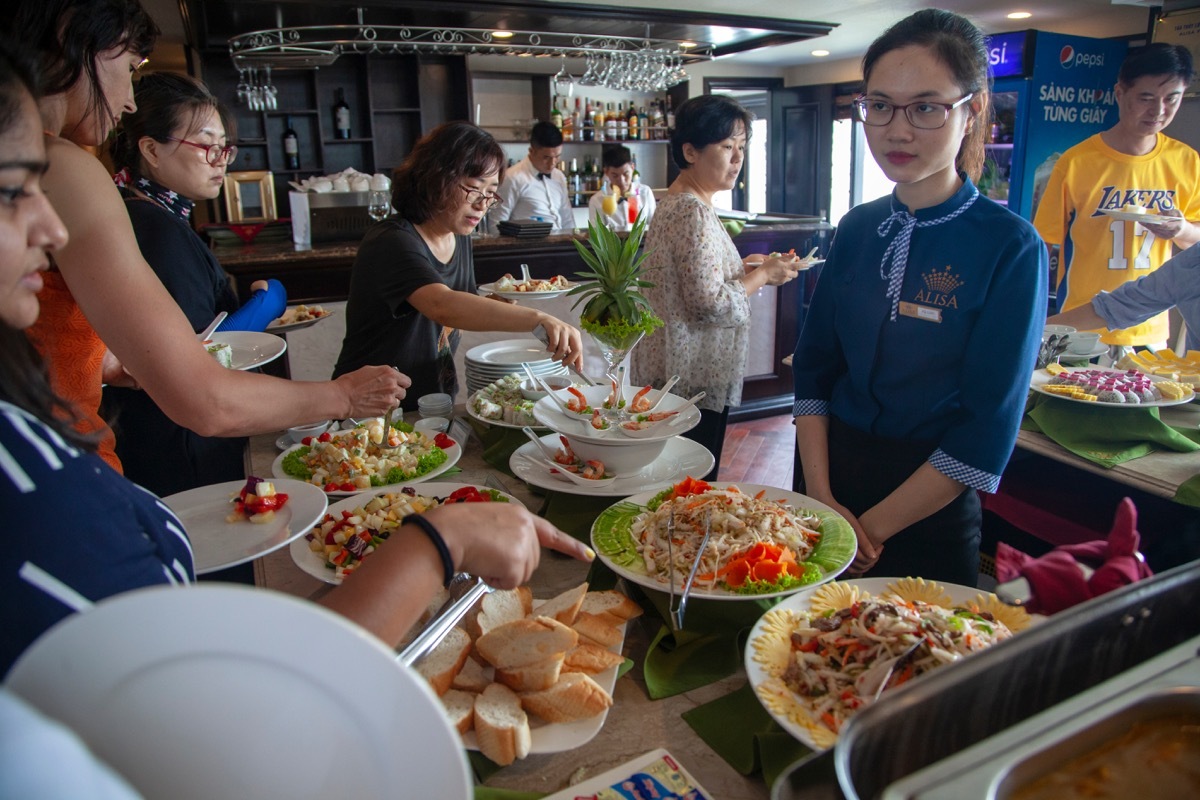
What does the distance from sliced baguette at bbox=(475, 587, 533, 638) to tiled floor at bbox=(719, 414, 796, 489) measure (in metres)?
3.58

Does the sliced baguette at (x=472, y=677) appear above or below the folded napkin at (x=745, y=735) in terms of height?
above

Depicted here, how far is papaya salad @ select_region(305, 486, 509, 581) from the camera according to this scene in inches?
54.6

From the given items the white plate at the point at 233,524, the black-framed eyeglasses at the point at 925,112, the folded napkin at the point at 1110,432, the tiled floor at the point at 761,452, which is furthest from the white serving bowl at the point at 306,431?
the tiled floor at the point at 761,452

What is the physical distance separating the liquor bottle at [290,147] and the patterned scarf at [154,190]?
634cm

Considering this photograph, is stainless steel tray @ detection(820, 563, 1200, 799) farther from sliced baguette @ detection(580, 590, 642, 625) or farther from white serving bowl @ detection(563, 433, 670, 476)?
white serving bowl @ detection(563, 433, 670, 476)

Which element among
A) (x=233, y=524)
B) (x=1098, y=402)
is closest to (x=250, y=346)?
(x=233, y=524)

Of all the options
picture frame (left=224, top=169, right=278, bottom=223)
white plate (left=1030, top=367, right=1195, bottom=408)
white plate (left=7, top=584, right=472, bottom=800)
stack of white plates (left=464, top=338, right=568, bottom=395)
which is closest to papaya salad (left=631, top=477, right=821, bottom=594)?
white plate (left=7, top=584, right=472, bottom=800)

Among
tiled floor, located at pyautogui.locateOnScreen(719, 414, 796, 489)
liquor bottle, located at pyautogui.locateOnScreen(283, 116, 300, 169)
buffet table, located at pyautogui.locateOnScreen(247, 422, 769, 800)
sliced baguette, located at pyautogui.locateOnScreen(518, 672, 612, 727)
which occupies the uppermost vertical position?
liquor bottle, located at pyautogui.locateOnScreen(283, 116, 300, 169)

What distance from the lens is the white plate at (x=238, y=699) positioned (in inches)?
18.6

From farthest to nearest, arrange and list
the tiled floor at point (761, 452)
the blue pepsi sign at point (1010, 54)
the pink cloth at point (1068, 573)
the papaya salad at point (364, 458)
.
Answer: the blue pepsi sign at point (1010, 54) < the tiled floor at point (761, 452) < the papaya salad at point (364, 458) < the pink cloth at point (1068, 573)

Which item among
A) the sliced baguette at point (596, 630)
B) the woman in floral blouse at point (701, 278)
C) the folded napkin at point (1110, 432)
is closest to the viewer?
the sliced baguette at point (596, 630)

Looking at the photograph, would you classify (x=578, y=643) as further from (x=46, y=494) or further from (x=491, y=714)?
(x=46, y=494)

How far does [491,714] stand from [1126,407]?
75.9 inches

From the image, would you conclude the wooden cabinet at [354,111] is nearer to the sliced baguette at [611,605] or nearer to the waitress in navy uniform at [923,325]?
the waitress in navy uniform at [923,325]
